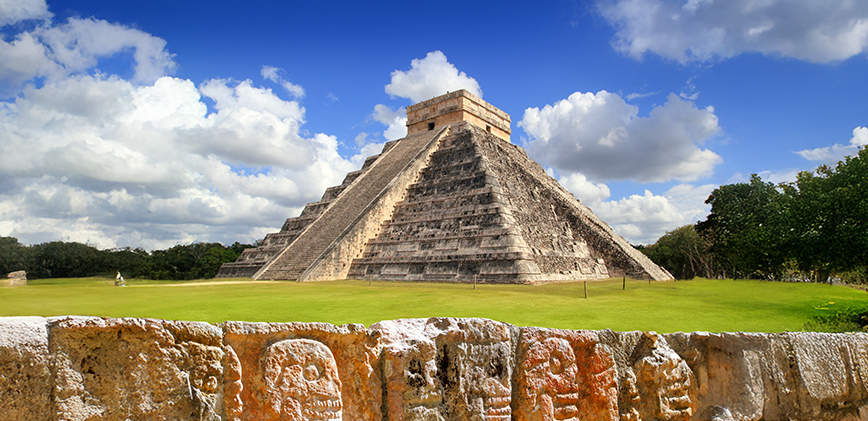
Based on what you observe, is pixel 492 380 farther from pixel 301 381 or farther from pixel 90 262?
pixel 90 262

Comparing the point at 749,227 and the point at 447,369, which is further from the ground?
the point at 749,227

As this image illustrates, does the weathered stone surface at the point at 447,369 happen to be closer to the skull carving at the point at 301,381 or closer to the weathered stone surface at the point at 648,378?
the skull carving at the point at 301,381

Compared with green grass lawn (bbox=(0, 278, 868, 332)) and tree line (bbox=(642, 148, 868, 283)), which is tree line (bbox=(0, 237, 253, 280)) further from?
tree line (bbox=(642, 148, 868, 283))

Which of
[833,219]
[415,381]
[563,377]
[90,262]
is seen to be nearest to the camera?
[415,381]

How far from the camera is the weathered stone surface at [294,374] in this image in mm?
→ 2162

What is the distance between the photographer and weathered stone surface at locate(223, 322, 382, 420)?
Answer: 2.16 metres

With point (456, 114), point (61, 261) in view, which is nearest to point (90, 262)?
point (61, 261)

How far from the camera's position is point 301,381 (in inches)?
86.2

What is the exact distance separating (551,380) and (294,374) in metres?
1.32

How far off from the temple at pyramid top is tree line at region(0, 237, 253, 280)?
52.4 ft

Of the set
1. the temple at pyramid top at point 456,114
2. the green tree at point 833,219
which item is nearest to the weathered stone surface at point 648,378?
the green tree at point 833,219

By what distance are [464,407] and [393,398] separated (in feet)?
1.21

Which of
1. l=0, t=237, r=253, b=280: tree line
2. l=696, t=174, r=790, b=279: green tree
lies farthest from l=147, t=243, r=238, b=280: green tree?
l=696, t=174, r=790, b=279: green tree

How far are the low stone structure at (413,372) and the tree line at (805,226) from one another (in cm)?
1485
